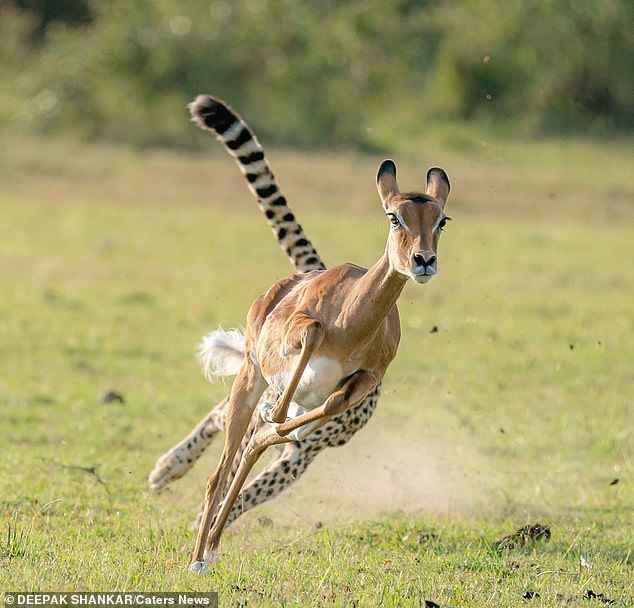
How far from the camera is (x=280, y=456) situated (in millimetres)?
6785

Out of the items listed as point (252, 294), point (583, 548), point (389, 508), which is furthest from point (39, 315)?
point (583, 548)

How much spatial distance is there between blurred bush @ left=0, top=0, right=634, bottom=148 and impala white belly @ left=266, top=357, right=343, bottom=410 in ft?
61.0

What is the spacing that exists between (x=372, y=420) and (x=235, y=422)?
324 centimetres

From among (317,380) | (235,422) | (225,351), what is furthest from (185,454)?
(317,380)

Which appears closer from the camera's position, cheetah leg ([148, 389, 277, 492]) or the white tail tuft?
the white tail tuft

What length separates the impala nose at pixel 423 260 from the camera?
480 centimetres

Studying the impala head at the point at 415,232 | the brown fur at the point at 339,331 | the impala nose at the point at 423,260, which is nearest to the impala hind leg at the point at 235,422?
the brown fur at the point at 339,331

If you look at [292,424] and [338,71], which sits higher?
[338,71]

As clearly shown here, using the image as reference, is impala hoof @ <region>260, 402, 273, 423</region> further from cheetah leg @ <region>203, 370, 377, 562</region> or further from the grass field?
the grass field

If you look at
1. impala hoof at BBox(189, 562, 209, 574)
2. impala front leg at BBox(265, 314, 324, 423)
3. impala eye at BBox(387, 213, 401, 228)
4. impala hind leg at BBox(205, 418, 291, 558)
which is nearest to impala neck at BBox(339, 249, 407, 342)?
impala front leg at BBox(265, 314, 324, 423)

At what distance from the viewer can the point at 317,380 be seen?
541cm

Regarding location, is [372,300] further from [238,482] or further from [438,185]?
[238,482]

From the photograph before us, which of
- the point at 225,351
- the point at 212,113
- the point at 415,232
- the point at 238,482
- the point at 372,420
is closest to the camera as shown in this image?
the point at 415,232

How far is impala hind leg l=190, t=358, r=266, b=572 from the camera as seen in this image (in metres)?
5.84
